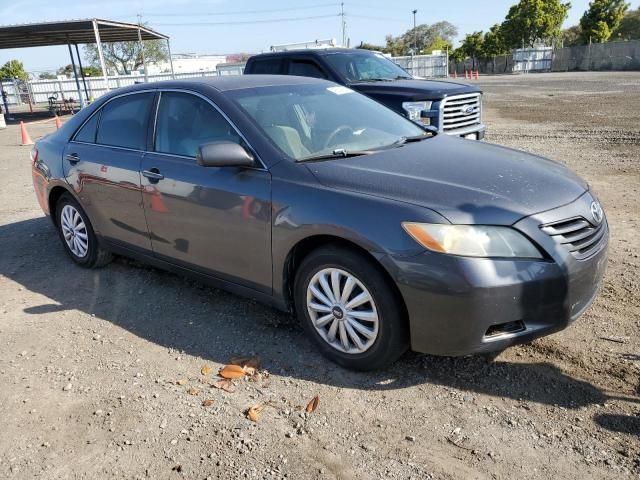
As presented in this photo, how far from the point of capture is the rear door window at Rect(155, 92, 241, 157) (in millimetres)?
3848

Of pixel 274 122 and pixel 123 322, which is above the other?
pixel 274 122

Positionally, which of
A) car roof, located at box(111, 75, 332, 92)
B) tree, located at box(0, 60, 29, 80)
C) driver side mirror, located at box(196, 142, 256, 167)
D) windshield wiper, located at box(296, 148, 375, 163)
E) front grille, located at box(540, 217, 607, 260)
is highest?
car roof, located at box(111, 75, 332, 92)

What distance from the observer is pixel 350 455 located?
2.64 metres

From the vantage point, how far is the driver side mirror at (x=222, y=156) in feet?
11.3

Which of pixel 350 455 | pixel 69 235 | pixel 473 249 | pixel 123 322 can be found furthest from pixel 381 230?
pixel 69 235

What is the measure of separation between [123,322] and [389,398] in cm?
222

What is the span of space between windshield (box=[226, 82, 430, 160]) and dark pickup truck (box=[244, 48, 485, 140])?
3.86 meters

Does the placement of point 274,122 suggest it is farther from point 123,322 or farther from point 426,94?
point 426,94

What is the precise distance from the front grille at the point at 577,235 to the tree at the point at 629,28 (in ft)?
250

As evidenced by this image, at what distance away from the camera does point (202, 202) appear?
3785mm

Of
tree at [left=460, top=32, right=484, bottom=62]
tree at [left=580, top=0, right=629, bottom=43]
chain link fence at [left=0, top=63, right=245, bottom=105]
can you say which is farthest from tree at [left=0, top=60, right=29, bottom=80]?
tree at [left=580, top=0, right=629, bottom=43]

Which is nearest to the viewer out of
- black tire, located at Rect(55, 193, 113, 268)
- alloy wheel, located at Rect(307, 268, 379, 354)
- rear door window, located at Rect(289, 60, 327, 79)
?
alloy wheel, located at Rect(307, 268, 379, 354)

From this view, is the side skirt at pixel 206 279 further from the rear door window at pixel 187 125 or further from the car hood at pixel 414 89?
the car hood at pixel 414 89

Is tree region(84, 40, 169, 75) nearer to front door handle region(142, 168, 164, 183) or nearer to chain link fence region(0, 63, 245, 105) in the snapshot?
chain link fence region(0, 63, 245, 105)
